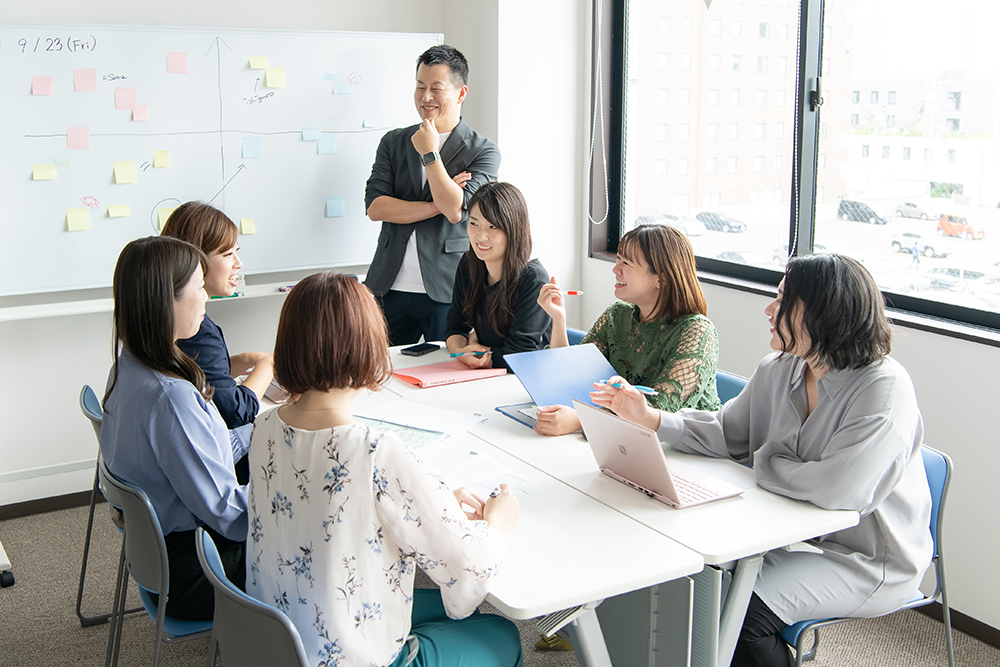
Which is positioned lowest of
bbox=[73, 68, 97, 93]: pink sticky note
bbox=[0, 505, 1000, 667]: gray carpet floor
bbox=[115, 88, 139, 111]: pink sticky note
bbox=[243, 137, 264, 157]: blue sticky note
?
bbox=[0, 505, 1000, 667]: gray carpet floor

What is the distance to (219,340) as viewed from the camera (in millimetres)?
2260

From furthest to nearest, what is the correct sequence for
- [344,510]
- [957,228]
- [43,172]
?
[43,172], [957,228], [344,510]

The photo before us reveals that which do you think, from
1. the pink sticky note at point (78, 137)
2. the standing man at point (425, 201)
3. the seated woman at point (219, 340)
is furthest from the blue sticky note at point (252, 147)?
the seated woman at point (219, 340)

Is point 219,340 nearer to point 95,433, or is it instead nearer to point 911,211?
point 95,433

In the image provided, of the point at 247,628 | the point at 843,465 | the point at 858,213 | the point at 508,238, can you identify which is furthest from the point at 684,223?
the point at 247,628

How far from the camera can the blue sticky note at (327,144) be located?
3822 mm

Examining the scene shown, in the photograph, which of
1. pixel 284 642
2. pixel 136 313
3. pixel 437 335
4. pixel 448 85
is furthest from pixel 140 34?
pixel 284 642

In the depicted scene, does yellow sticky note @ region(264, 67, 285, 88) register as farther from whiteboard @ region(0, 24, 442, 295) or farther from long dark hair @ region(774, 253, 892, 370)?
long dark hair @ region(774, 253, 892, 370)

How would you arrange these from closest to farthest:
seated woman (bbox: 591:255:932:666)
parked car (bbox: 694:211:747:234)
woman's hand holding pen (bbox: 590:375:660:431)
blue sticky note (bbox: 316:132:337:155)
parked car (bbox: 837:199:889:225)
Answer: seated woman (bbox: 591:255:932:666), woman's hand holding pen (bbox: 590:375:660:431), parked car (bbox: 837:199:889:225), parked car (bbox: 694:211:747:234), blue sticky note (bbox: 316:132:337:155)

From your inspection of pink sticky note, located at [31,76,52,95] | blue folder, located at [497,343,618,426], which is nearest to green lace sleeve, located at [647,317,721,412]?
blue folder, located at [497,343,618,426]

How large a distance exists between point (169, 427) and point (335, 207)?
225 cm

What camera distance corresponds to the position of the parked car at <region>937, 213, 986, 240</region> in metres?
2.70

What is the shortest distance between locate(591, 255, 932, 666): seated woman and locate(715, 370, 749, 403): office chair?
452mm

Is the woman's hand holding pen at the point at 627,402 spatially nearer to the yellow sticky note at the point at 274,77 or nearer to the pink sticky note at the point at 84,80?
the yellow sticky note at the point at 274,77
